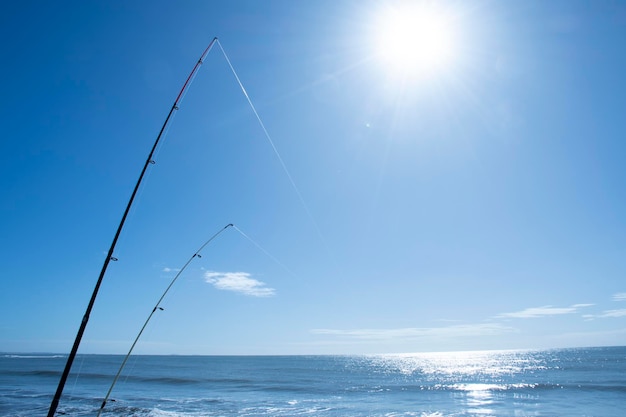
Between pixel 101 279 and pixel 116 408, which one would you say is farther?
pixel 116 408

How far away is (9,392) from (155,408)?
15.1 m

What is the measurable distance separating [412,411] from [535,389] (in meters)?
20.0

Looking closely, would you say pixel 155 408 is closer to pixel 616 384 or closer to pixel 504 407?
pixel 504 407

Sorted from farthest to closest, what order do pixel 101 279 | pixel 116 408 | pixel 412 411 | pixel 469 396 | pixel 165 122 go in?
pixel 469 396
pixel 412 411
pixel 116 408
pixel 165 122
pixel 101 279

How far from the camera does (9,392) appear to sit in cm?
2667

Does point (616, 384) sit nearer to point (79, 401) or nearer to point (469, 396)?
point (469, 396)

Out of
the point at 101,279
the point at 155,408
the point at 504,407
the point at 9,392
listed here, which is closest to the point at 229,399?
the point at 155,408

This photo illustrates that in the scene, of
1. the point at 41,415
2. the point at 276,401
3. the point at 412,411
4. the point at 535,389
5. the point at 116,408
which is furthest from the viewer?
the point at 535,389

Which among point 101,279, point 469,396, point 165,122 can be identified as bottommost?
point 469,396

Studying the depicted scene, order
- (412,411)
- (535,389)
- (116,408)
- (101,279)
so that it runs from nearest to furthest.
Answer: (101,279) → (116,408) → (412,411) → (535,389)

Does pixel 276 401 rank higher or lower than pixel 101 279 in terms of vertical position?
lower

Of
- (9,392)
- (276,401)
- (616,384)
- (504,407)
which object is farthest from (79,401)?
(616,384)

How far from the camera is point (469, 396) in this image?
29266 mm

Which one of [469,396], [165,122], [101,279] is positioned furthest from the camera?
[469,396]
